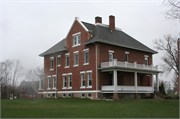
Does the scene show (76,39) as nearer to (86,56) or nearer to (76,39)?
(76,39)

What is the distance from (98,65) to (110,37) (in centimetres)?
593

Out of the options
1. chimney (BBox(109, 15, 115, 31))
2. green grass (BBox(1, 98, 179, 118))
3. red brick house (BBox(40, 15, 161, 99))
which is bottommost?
green grass (BBox(1, 98, 179, 118))

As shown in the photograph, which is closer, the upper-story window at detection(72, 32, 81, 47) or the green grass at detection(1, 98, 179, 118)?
the green grass at detection(1, 98, 179, 118)

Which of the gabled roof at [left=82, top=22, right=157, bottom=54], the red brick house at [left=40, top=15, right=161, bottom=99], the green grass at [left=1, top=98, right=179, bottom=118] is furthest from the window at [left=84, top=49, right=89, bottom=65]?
the green grass at [left=1, top=98, right=179, bottom=118]

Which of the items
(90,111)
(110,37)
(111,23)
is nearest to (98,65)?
(110,37)

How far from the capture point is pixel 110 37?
3509 centimetres

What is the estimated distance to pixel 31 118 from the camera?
12.2 meters

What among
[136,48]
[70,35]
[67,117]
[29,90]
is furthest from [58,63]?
[29,90]

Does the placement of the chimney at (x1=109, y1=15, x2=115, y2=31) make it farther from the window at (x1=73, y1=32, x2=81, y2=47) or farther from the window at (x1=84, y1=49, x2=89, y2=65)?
the window at (x1=84, y1=49, x2=89, y2=65)

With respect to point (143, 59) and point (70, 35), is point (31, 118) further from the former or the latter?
point (143, 59)

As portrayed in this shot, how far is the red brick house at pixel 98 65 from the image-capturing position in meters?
31.3

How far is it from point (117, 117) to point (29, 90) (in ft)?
279

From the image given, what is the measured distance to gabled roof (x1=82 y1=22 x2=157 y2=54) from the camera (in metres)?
32.8

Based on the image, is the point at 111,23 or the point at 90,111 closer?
the point at 90,111
